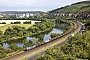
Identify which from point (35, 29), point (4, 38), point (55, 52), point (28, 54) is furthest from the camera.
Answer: point (35, 29)

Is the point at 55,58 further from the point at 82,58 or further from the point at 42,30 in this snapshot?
the point at 42,30

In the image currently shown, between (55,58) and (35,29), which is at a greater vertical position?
(55,58)

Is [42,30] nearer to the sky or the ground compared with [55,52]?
nearer to the ground

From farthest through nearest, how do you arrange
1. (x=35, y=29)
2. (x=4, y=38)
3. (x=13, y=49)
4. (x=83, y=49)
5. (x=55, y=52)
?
(x=35, y=29)
(x=4, y=38)
(x=13, y=49)
(x=83, y=49)
(x=55, y=52)

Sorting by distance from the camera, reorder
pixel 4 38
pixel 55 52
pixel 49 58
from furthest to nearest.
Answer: pixel 4 38, pixel 55 52, pixel 49 58

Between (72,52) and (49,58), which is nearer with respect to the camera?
(49,58)

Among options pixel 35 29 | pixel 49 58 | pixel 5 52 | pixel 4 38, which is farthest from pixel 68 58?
pixel 35 29

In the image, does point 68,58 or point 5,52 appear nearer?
point 68,58

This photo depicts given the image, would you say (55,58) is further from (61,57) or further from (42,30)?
(42,30)

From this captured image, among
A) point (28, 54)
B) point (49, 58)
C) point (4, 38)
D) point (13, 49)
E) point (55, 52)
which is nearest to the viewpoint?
point (49, 58)

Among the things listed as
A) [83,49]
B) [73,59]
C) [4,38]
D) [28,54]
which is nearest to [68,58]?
[73,59]
